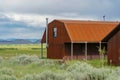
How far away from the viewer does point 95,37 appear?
151ft

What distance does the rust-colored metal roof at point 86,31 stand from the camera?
44.8 m

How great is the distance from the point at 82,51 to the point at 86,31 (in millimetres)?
2414

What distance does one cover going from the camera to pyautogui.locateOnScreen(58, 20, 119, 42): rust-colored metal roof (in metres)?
44.8

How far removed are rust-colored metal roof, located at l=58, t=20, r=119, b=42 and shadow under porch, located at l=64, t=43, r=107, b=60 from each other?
99cm

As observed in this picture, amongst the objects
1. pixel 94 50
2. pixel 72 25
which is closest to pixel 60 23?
pixel 72 25

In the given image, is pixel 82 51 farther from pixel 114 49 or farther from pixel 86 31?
pixel 114 49

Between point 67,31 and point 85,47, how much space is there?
3161mm

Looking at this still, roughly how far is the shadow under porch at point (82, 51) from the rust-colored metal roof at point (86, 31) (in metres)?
0.99

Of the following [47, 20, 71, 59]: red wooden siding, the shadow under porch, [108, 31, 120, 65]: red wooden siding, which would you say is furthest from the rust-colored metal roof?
[108, 31, 120, 65]: red wooden siding

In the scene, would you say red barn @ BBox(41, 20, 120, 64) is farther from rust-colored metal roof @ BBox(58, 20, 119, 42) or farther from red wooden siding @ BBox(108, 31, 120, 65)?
red wooden siding @ BBox(108, 31, 120, 65)

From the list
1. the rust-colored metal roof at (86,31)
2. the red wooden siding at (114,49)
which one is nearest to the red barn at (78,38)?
the rust-colored metal roof at (86,31)

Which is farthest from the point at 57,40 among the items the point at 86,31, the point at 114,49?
the point at 114,49

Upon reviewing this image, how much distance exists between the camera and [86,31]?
45.9 metres

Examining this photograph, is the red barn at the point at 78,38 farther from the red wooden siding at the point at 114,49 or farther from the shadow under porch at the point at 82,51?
the red wooden siding at the point at 114,49
